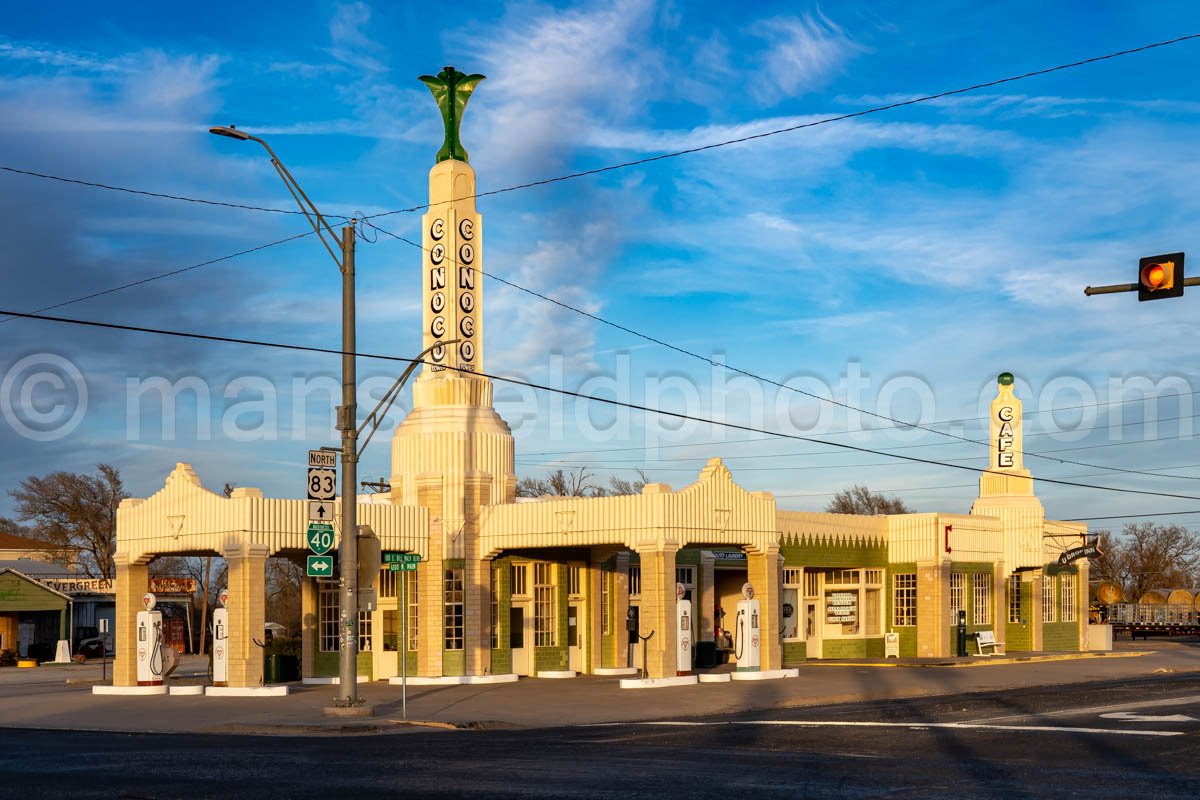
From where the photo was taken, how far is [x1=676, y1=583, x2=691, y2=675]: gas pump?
1326 inches

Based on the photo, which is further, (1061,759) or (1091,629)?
(1091,629)

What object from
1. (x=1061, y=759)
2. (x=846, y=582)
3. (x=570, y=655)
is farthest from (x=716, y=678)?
(x=1061, y=759)

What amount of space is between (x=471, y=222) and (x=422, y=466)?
6.72 metres

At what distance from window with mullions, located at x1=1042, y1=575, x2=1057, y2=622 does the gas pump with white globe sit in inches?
1248

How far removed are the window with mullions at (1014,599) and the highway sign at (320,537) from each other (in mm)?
32495

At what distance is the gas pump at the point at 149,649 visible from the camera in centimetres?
3347

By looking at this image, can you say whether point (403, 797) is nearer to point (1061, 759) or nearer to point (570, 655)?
point (1061, 759)

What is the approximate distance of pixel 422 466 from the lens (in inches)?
1446

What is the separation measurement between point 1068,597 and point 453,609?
2794cm

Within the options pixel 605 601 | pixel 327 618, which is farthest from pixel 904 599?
pixel 327 618

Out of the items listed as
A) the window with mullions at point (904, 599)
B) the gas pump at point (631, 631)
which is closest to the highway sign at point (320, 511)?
the gas pump at point (631, 631)

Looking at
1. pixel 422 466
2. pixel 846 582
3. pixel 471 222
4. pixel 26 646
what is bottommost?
pixel 26 646

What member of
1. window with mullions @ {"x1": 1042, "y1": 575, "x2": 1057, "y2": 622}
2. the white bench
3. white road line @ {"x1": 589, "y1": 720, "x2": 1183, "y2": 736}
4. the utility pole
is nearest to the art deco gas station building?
the utility pole

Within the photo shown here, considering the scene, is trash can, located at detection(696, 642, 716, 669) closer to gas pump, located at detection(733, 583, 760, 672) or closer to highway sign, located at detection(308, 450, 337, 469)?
gas pump, located at detection(733, 583, 760, 672)
